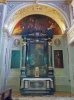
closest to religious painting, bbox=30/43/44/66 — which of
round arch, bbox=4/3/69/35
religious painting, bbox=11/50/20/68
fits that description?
religious painting, bbox=11/50/20/68

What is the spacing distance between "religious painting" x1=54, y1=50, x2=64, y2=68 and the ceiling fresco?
1834mm

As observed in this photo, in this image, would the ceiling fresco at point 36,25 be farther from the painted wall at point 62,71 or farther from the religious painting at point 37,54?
the religious painting at point 37,54

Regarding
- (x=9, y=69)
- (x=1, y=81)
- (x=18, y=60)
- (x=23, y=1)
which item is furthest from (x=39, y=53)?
(x=23, y=1)

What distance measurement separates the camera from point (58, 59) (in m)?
11.2

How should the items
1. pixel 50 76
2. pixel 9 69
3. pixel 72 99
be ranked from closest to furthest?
pixel 72 99
pixel 50 76
pixel 9 69

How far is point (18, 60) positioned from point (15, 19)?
3.78 m

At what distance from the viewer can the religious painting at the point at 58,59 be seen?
1109cm

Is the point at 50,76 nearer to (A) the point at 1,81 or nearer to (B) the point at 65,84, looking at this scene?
(B) the point at 65,84

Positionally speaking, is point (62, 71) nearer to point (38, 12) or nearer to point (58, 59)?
point (58, 59)

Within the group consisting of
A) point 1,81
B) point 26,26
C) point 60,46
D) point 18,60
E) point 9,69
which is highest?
point 26,26

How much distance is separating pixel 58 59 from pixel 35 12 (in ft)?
16.0

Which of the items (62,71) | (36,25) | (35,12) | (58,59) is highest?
(35,12)

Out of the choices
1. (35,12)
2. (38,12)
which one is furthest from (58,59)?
(35,12)

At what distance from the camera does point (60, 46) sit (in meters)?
11.5
